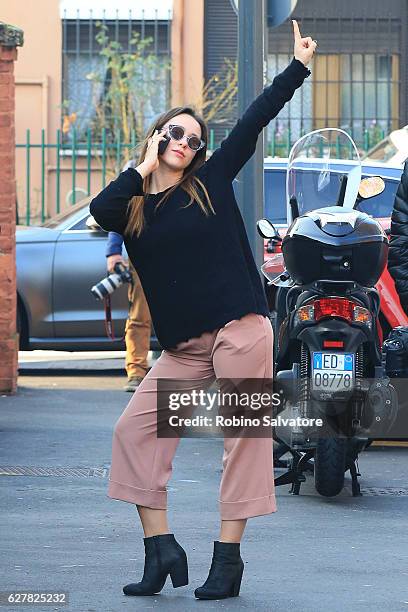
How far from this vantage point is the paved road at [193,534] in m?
5.31

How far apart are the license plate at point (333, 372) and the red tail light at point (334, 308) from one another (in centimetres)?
19

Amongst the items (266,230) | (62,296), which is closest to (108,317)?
(62,296)

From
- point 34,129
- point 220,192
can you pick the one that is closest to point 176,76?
point 34,129

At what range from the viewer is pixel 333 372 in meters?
7.07

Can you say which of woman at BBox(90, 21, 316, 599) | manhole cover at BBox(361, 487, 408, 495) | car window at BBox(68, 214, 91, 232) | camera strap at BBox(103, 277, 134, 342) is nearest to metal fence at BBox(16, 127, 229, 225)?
car window at BBox(68, 214, 91, 232)

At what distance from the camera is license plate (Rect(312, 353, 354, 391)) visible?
7.06 m

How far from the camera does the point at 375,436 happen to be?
727 centimetres

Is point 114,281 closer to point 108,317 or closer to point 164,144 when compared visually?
point 108,317

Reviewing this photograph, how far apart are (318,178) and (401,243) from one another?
1.73 ft

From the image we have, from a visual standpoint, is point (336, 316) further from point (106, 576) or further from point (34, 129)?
point (34, 129)

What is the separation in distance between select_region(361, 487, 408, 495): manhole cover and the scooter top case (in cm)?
97

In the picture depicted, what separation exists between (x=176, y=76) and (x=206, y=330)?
1672cm

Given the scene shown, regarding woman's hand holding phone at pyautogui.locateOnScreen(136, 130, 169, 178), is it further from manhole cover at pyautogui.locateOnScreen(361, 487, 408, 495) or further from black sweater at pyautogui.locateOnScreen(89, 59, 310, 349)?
manhole cover at pyautogui.locateOnScreen(361, 487, 408, 495)

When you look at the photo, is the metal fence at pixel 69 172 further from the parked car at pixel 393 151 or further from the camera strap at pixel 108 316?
the camera strap at pixel 108 316
